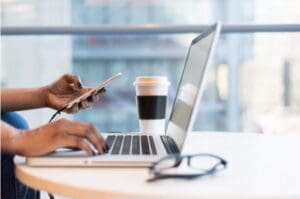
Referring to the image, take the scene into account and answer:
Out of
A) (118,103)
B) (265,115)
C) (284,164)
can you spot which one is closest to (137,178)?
(284,164)

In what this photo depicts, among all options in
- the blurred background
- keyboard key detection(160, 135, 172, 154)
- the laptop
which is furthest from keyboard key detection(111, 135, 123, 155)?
the blurred background

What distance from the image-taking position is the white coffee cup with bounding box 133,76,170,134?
4.42 feet

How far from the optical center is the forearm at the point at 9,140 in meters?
0.92

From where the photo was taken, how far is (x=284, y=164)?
970mm

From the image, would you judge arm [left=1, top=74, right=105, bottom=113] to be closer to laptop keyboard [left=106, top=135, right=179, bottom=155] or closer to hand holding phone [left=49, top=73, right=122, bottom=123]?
hand holding phone [left=49, top=73, right=122, bottom=123]

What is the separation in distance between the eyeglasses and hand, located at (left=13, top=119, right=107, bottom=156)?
0.51 ft

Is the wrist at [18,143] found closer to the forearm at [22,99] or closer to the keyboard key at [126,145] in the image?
the keyboard key at [126,145]

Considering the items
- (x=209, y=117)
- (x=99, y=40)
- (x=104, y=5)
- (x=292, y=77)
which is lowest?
(x=209, y=117)

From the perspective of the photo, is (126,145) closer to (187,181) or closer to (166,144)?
(166,144)

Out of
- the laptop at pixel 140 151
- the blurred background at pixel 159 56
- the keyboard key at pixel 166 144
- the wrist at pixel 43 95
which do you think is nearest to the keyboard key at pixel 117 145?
the laptop at pixel 140 151

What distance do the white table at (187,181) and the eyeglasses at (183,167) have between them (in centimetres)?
1

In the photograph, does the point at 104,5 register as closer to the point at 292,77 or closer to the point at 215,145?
the point at 292,77

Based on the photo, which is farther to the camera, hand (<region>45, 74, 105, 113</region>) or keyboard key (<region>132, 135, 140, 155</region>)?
Answer: hand (<region>45, 74, 105, 113</region>)

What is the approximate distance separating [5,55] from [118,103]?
0.73m
